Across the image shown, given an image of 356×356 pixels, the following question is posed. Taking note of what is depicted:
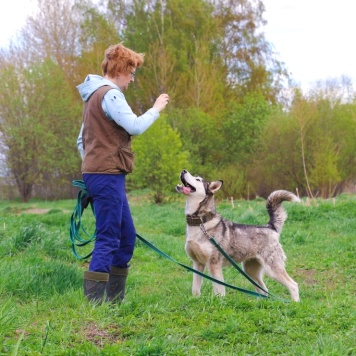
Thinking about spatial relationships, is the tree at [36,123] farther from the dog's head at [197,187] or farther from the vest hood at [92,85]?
the vest hood at [92,85]

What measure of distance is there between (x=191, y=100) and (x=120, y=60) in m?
26.2

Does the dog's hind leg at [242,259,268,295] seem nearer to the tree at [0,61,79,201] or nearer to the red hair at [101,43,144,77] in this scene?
the red hair at [101,43,144,77]

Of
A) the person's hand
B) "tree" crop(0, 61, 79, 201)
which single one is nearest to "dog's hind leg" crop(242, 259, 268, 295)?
the person's hand

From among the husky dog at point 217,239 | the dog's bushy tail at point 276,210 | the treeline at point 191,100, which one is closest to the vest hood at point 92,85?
the husky dog at point 217,239

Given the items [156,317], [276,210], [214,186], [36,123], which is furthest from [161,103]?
[36,123]

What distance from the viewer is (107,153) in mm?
4621

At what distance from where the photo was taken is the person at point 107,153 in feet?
15.0

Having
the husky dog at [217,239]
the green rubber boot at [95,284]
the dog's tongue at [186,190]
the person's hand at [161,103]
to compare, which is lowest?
the green rubber boot at [95,284]

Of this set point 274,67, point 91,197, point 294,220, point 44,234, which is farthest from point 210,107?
point 91,197

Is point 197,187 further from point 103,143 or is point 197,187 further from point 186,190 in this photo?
point 103,143

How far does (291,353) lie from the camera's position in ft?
12.0

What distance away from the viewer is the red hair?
4.74 meters

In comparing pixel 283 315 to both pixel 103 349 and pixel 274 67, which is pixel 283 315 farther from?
pixel 274 67

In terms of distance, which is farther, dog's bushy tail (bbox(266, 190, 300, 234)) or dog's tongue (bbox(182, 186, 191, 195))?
dog's bushy tail (bbox(266, 190, 300, 234))
